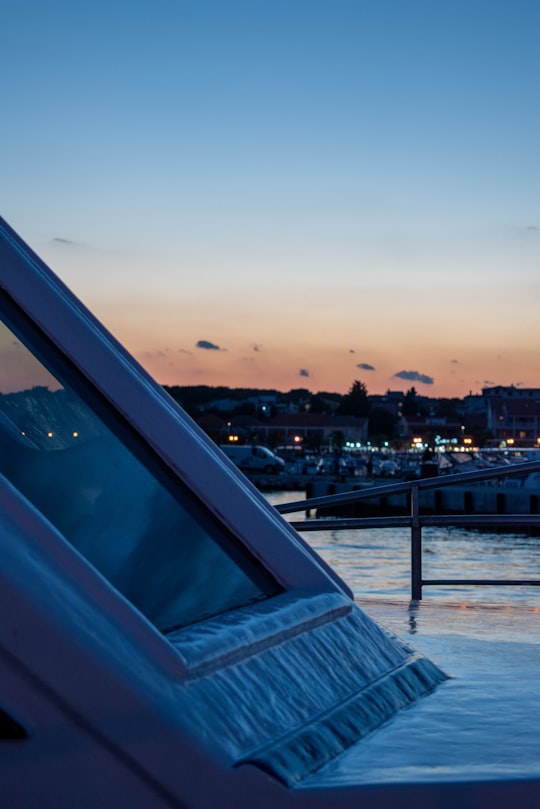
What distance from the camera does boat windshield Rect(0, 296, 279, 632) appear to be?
1.99 m

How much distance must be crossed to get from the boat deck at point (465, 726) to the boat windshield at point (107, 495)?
378 mm

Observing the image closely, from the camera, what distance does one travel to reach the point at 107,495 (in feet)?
6.77

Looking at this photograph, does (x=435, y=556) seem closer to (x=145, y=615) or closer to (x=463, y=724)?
(x=463, y=724)

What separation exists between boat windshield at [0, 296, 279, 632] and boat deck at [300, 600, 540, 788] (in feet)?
1.24

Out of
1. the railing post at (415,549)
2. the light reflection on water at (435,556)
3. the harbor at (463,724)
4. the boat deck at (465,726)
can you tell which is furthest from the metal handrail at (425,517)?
the light reflection on water at (435,556)

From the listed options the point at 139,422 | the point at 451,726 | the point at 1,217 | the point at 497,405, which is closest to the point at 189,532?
the point at 139,422

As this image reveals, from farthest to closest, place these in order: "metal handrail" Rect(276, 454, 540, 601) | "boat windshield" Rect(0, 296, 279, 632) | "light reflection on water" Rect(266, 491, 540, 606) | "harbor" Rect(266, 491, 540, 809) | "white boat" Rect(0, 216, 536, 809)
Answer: "light reflection on water" Rect(266, 491, 540, 606)
"metal handrail" Rect(276, 454, 540, 601)
"boat windshield" Rect(0, 296, 279, 632)
"harbor" Rect(266, 491, 540, 809)
"white boat" Rect(0, 216, 536, 809)

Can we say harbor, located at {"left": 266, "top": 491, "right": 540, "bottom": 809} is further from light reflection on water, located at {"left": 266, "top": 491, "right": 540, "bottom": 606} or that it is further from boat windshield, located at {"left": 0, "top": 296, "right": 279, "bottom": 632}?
light reflection on water, located at {"left": 266, "top": 491, "right": 540, "bottom": 606}

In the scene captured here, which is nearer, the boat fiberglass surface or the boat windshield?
the boat fiberglass surface

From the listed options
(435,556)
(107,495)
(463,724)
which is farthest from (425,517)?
(435,556)

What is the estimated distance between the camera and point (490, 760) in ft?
6.21

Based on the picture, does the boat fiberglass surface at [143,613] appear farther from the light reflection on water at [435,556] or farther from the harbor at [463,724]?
the light reflection on water at [435,556]

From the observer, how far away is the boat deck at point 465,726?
5.89 ft

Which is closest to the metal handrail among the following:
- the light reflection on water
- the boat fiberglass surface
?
the boat fiberglass surface
